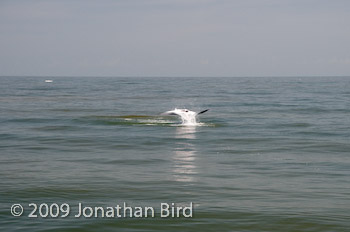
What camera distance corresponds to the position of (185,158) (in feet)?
74.3

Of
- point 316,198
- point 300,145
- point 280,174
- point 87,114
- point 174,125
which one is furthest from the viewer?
point 87,114

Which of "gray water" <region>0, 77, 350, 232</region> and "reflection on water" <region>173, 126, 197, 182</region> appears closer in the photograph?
"gray water" <region>0, 77, 350, 232</region>

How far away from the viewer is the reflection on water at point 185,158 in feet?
60.7

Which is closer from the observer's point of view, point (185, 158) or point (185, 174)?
point (185, 174)

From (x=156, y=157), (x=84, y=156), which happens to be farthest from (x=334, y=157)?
(x=84, y=156)

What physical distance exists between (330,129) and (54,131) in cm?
1675

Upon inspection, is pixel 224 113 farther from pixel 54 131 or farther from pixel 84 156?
pixel 84 156

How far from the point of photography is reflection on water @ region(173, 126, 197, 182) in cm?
1851

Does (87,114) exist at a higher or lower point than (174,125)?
higher

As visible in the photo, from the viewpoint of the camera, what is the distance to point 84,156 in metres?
22.7

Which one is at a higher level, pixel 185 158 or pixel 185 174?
pixel 185 158

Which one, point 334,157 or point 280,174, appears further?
point 334,157

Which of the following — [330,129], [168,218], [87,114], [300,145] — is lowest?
[168,218]

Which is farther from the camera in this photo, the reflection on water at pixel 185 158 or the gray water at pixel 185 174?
the reflection on water at pixel 185 158
